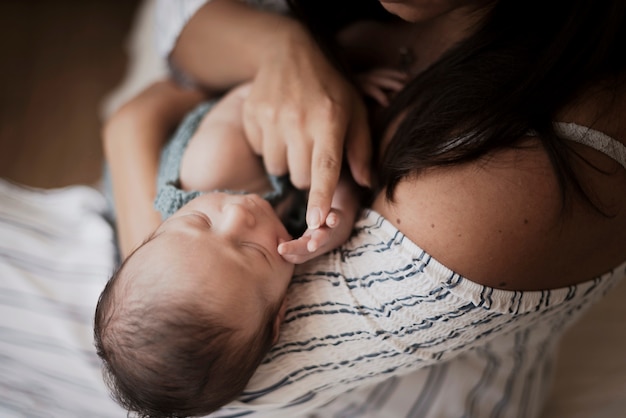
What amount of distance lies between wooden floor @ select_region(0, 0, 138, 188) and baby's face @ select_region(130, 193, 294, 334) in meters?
1.40

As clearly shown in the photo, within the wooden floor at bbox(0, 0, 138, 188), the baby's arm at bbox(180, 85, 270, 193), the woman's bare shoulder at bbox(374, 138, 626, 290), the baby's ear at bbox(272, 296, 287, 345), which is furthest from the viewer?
the wooden floor at bbox(0, 0, 138, 188)

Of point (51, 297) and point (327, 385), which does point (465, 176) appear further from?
point (51, 297)

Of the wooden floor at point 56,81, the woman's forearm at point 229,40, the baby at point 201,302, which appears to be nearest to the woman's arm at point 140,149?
the woman's forearm at point 229,40

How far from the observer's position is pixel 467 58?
0.88m

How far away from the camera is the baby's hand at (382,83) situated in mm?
1051

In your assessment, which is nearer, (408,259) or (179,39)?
(408,259)

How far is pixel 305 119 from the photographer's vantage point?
98 cm

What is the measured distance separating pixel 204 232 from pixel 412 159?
0.29m

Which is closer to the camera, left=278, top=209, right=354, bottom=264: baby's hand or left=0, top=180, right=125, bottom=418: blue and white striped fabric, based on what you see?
left=278, top=209, right=354, bottom=264: baby's hand

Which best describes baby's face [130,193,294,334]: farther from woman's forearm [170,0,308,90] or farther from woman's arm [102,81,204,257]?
woman's forearm [170,0,308,90]

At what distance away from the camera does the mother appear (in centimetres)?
78

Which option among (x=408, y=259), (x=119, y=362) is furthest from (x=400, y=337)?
(x=119, y=362)

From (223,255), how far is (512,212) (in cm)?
37

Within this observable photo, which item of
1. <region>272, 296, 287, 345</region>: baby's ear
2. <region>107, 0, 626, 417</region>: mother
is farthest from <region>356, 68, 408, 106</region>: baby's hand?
<region>272, 296, 287, 345</region>: baby's ear
